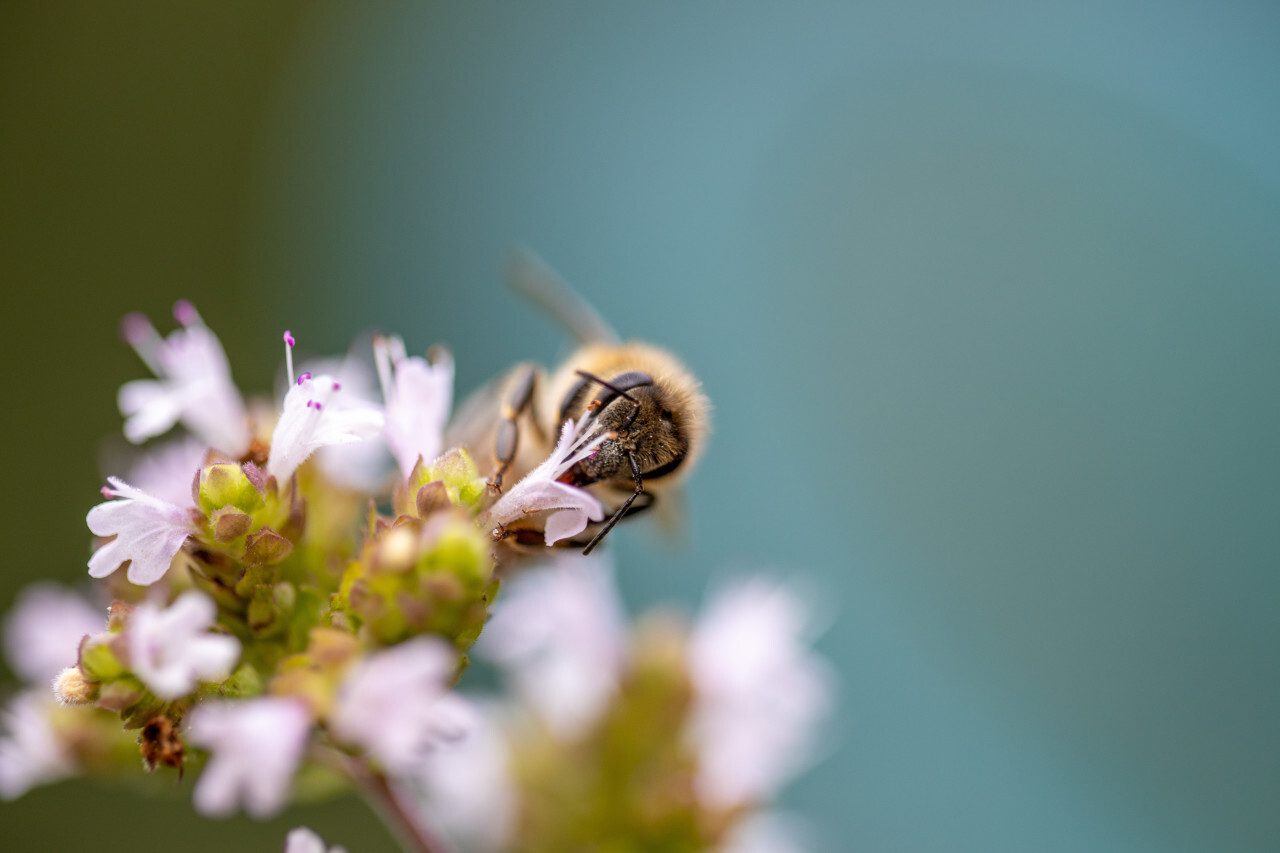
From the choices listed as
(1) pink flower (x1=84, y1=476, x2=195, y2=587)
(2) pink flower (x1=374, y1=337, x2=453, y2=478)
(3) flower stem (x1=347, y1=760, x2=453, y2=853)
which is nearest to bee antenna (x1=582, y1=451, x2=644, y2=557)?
(2) pink flower (x1=374, y1=337, x2=453, y2=478)

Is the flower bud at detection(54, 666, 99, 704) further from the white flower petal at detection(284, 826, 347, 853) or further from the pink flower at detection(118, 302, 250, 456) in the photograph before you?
the pink flower at detection(118, 302, 250, 456)

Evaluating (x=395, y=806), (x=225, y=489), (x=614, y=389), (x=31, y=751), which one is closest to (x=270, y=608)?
(x=225, y=489)

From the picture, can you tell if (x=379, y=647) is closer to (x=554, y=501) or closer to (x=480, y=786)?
(x=554, y=501)

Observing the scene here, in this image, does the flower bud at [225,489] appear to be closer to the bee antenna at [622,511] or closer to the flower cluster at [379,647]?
the flower cluster at [379,647]

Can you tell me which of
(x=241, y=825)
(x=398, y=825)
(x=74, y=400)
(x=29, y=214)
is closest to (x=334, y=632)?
(x=398, y=825)

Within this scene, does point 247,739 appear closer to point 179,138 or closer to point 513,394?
point 513,394

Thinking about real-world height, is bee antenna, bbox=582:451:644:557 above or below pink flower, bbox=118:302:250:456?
above
